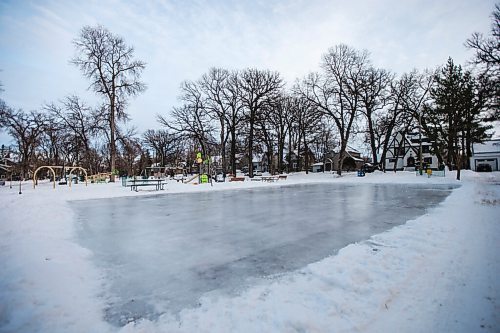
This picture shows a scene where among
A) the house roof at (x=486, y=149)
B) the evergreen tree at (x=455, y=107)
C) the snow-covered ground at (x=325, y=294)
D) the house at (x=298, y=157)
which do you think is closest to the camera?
the snow-covered ground at (x=325, y=294)

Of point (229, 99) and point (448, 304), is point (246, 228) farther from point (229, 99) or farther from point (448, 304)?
point (229, 99)

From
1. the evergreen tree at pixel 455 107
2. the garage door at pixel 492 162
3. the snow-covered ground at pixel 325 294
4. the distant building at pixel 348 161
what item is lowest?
the snow-covered ground at pixel 325 294

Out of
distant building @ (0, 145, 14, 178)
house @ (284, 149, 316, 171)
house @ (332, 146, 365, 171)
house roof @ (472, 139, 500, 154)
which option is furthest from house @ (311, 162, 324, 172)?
distant building @ (0, 145, 14, 178)

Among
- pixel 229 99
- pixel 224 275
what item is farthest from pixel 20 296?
pixel 229 99

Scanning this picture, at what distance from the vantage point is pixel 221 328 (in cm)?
248

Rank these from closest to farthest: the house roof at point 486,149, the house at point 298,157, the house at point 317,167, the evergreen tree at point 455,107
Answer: the evergreen tree at point 455,107, the house roof at point 486,149, the house at point 298,157, the house at point 317,167

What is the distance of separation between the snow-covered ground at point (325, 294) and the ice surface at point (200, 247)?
23cm

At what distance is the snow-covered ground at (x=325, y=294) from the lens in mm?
2539

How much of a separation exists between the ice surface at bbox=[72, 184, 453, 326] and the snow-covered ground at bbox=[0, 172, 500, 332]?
234 millimetres

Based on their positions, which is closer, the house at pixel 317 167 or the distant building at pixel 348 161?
the distant building at pixel 348 161

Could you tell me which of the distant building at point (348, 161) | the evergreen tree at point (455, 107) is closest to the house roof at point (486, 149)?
the evergreen tree at point (455, 107)

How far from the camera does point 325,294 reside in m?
3.09

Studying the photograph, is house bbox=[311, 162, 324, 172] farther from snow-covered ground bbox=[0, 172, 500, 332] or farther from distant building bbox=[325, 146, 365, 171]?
snow-covered ground bbox=[0, 172, 500, 332]

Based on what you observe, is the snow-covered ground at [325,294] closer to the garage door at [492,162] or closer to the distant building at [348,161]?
the garage door at [492,162]
